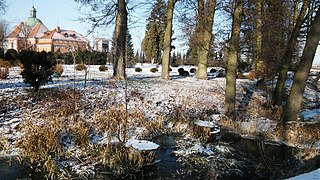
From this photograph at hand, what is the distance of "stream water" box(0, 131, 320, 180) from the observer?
566 cm

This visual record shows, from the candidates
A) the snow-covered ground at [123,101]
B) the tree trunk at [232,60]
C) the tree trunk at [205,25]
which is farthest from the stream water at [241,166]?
the tree trunk at [205,25]

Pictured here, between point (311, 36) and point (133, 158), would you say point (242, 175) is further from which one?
point (311, 36)

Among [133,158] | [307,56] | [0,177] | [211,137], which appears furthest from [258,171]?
[0,177]

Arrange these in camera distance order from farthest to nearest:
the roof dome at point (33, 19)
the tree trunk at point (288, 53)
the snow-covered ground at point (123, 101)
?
the roof dome at point (33, 19), the tree trunk at point (288, 53), the snow-covered ground at point (123, 101)

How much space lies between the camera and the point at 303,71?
27.4 feet

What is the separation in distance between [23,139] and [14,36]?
178ft

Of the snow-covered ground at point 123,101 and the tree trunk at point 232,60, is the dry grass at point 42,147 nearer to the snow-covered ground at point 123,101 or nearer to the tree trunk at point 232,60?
the snow-covered ground at point 123,101

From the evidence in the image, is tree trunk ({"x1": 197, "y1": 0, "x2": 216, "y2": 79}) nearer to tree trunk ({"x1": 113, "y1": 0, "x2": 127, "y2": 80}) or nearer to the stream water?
tree trunk ({"x1": 113, "y1": 0, "x2": 127, "y2": 80})

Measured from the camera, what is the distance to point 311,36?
26.9 ft

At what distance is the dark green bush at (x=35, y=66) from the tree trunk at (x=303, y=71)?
7.85m

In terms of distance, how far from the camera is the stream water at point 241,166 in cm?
566

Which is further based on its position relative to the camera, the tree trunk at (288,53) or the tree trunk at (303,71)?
the tree trunk at (288,53)

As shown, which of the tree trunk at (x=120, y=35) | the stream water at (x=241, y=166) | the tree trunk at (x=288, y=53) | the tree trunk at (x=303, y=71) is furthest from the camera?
the tree trunk at (x=120, y=35)

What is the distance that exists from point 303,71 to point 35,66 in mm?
8392
